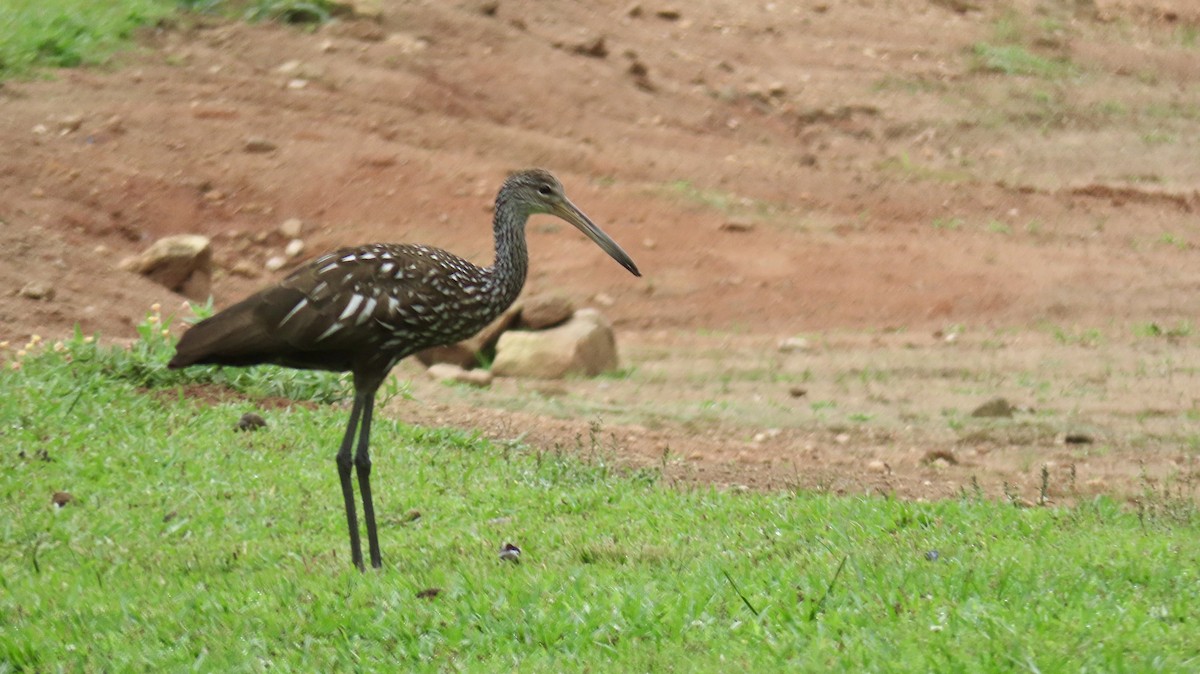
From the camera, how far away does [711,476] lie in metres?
8.80

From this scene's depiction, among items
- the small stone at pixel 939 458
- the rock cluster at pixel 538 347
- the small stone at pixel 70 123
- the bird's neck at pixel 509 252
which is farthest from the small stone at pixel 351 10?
the bird's neck at pixel 509 252

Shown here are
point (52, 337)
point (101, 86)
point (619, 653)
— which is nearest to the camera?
point (619, 653)

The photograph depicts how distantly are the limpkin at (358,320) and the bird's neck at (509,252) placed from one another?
0.01 m

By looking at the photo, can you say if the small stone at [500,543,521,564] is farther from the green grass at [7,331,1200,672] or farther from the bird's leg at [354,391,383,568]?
the bird's leg at [354,391,383,568]

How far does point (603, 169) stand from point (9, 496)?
28.4 feet

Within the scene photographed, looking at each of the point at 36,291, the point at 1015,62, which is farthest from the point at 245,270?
the point at 1015,62

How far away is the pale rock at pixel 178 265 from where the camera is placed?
12.3m

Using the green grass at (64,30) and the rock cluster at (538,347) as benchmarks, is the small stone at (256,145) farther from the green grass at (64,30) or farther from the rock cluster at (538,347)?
the rock cluster at (538,347)

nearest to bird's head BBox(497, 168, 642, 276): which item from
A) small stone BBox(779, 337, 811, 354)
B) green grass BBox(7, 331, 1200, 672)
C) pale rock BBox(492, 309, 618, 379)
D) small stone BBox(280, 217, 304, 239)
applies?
green grass BBox(7, 331, 1200, 672)

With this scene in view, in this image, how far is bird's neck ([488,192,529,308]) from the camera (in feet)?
23.3

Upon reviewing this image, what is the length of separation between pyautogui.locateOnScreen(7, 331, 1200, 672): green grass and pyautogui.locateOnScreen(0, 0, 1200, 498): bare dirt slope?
130 cm

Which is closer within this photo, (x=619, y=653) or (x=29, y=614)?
(x=619, y=653)

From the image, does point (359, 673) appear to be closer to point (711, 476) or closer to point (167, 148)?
point (711, 476)

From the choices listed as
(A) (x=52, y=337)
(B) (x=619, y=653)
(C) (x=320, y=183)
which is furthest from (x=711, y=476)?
(C) (x=320, y=183)
